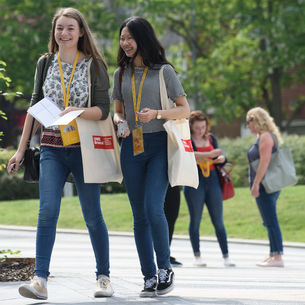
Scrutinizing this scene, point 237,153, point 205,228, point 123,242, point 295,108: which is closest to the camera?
point 123,242

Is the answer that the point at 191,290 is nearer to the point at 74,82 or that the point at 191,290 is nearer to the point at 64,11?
the point at 74,82

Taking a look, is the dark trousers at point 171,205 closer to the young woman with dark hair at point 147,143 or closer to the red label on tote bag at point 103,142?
the young woman with dark hair at point 147,143

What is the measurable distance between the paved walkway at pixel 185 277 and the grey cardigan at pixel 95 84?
131 centimetres

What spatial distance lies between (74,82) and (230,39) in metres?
29.4

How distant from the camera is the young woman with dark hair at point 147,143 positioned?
601cm

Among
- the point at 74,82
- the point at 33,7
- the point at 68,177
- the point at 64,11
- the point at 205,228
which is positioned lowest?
the point at 205,228

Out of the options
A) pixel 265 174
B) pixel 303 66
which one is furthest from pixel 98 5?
pixel 265 174

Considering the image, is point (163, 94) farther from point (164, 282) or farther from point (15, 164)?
point (164, 282)

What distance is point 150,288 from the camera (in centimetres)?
604

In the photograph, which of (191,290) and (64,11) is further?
(191,290)

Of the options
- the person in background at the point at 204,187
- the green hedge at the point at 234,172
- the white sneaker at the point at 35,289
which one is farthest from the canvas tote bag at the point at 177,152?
the green hedge at the point at 234,172

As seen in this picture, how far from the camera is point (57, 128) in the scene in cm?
591

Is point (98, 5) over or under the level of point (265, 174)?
over

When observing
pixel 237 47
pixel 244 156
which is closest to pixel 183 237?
pixel 244 156
